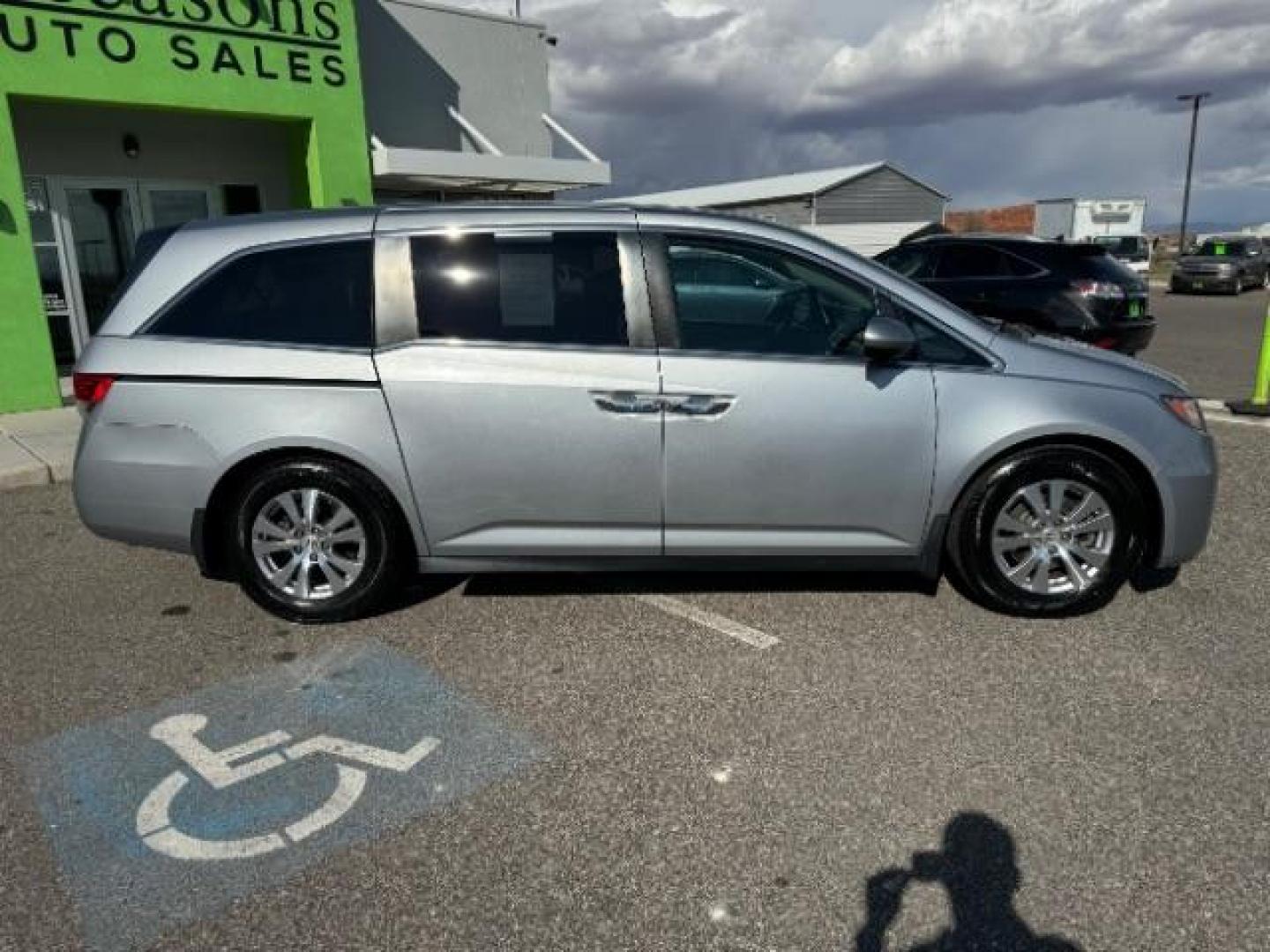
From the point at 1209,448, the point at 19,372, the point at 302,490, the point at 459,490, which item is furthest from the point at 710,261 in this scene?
the point at 19,372

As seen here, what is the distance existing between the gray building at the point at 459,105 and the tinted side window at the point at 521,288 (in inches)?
326

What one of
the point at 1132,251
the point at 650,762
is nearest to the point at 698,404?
the point at 650,762

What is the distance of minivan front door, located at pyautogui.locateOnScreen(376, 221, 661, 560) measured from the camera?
3.46 meters

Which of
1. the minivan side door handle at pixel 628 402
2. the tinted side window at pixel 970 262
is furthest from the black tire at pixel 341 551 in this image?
A: the tinted side window at pixel 970 262

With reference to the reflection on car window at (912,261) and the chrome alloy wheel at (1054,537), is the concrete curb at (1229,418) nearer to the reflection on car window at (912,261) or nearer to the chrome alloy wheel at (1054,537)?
the reflection on car window at (912,261)

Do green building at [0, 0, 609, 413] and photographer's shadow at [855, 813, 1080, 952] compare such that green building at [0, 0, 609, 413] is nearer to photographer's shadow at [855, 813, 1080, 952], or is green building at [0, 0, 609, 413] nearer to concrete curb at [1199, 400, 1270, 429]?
photographer's shadow at [855, 813, 1080, 952]

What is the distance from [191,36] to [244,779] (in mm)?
8949

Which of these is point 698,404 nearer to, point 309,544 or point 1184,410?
point 309,544

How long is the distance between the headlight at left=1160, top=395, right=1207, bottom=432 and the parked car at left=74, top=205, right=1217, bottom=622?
0.04ft

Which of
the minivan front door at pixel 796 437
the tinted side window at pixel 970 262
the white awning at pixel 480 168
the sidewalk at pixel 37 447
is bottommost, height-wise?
the sidewalk at pixel 37 447

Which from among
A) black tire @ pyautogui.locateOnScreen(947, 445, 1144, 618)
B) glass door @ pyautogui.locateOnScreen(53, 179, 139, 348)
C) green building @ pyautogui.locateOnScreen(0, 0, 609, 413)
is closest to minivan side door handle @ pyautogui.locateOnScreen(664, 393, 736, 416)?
black tire @ pyautogui.locateOnScreen(947, 445, 1144, 618)

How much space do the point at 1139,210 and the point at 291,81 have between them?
41.2 metres

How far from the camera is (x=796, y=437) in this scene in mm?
3471

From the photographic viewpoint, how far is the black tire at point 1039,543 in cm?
357
